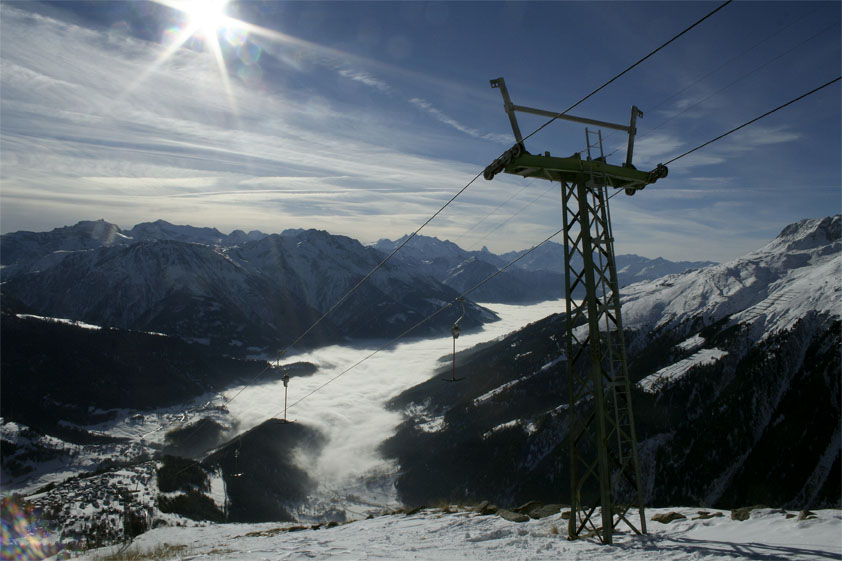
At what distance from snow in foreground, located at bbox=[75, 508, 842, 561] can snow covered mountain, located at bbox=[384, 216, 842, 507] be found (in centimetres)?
7052

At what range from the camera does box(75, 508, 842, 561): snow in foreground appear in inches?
625

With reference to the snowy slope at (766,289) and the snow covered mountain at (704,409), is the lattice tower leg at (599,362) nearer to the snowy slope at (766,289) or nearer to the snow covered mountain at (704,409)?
the snow covered mountain at (704,409)

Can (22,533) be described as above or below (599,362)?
below

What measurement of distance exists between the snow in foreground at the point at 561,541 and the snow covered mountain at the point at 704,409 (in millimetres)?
70521

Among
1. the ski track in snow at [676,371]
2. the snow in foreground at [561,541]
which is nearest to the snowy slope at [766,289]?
the ski track in snow at [676,371]

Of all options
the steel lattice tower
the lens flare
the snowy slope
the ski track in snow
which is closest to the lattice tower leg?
the steel lattice tower

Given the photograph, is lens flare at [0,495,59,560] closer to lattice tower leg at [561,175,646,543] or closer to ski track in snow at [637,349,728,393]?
lattice tower leg at [561,175,646,543]

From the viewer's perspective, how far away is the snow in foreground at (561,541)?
52.1ft

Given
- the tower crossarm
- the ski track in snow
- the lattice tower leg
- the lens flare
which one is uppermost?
the tower crossarm

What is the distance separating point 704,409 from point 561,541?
306 feet

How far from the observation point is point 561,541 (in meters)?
19.6

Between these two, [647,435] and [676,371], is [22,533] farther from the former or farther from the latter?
[676,371]

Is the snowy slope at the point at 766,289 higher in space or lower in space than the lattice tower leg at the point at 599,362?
higher

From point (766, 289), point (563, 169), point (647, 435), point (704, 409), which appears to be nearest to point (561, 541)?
point (563, 169)
